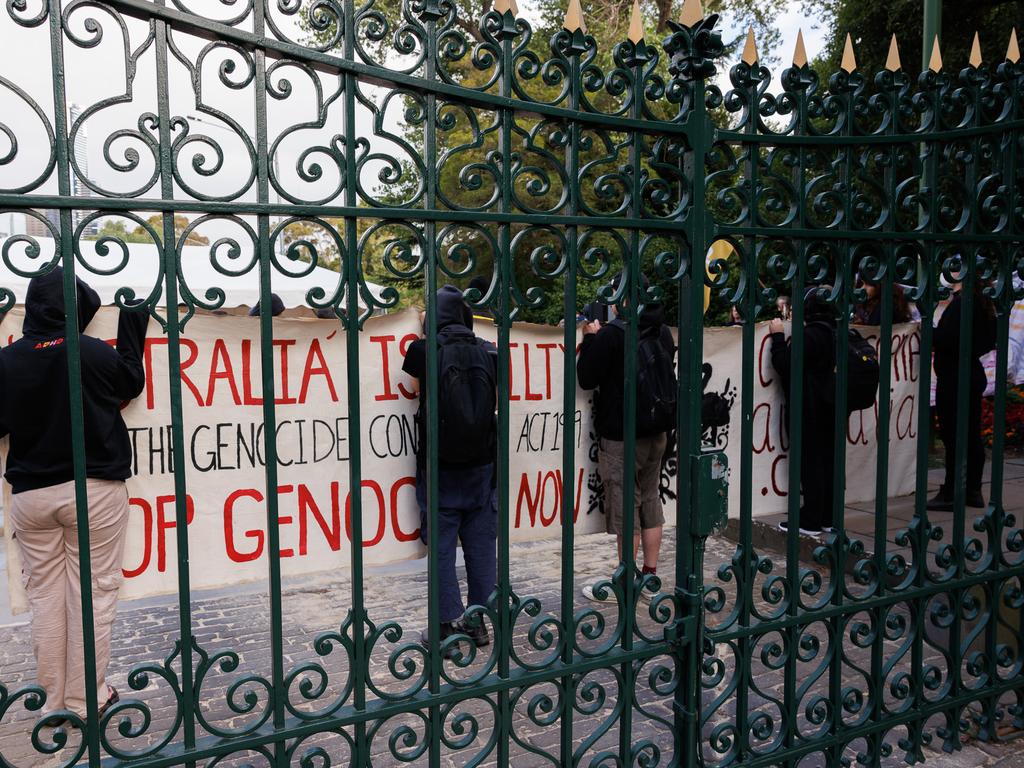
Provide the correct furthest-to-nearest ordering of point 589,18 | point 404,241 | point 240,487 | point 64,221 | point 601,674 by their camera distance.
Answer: point 589,18 < point 601,674 < point 240,487 < point 404,241 < point 64,221

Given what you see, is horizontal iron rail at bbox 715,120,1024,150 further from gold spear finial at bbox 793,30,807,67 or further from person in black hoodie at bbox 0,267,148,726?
person in black hoodie at bbox 0,267,148,726

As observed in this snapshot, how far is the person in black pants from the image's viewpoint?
20.9 feet

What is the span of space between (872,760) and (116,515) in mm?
3471

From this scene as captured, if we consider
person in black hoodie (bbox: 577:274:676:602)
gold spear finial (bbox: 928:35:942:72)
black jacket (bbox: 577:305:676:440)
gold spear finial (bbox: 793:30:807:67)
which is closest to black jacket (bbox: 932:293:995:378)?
person in black hoodie (bbox: 577:274:676:602)

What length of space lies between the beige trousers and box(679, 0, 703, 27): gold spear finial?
300cm

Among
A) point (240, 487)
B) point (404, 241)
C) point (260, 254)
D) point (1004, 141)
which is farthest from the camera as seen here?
point (1004, 141)

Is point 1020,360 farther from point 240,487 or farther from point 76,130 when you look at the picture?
point 76,130

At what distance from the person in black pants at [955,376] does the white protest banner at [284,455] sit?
3610 mm

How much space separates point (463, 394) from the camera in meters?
4.70

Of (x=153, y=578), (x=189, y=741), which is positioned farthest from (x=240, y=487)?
(x=189, y=741)

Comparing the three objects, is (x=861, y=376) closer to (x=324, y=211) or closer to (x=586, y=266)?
(x=586, y=266)

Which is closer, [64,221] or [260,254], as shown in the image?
[64,221]

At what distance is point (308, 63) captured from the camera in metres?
2.53

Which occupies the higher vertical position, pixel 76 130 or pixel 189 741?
pixel 76 130
